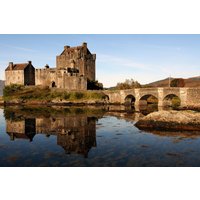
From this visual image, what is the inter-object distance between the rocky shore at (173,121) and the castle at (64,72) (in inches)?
1815

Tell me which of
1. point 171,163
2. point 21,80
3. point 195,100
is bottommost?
point 171,163

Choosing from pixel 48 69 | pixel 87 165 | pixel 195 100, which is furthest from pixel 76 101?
pixel 87 165

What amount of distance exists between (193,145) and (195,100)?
3241 cm

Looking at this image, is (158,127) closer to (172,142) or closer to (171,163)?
(172,142)

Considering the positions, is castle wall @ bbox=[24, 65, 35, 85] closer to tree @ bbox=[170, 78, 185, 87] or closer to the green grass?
the green grass

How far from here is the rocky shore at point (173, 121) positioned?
76.6 feet

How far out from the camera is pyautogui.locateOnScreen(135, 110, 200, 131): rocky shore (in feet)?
76.6

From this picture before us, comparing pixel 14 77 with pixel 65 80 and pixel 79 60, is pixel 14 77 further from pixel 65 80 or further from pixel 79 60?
pixel 79 60

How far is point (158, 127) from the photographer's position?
949 inches

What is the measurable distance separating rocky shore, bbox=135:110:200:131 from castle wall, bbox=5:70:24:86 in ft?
188

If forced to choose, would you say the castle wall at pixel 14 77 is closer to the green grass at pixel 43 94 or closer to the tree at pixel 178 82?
the green grass at pixel 43 94

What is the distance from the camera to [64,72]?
229 feet

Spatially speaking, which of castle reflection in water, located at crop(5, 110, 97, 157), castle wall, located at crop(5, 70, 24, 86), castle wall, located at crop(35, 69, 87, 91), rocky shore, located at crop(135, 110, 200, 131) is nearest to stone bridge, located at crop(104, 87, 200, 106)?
castle wall, located at crop(35, 69, 87, 91)

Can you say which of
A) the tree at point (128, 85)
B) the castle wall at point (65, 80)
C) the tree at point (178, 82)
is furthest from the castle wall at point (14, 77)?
the tree at point (178, 82)
